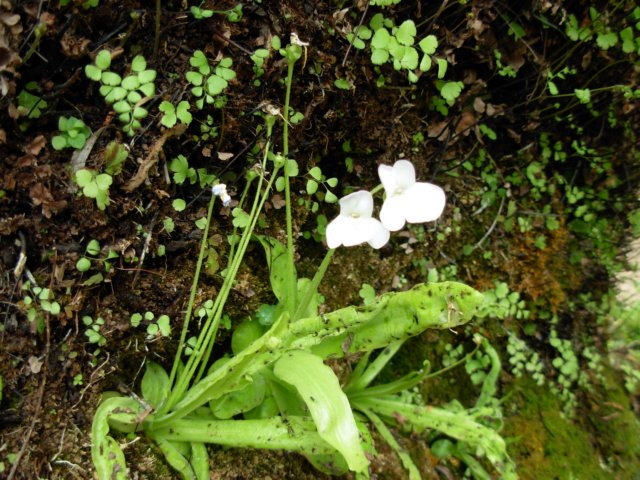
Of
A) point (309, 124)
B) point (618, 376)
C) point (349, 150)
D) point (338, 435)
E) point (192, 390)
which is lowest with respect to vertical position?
point (618, 376)

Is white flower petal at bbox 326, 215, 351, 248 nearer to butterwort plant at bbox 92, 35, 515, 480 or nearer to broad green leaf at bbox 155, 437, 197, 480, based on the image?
butterwort plant at bbox 92, 35, 515, 480

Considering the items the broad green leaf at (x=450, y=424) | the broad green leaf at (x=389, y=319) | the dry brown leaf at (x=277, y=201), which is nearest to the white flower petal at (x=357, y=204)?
the broad green leaf at (x=389, y=319)

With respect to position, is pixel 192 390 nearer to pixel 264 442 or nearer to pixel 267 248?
pixel 264 442

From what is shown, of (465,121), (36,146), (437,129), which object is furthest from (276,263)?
(465,121)

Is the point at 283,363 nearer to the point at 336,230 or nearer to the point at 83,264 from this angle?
the point at 336,230

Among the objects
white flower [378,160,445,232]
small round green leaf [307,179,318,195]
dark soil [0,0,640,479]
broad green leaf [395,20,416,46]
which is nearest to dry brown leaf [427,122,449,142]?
dark soil [0,0,640,479]

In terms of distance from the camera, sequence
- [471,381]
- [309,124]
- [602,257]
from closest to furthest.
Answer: [309,124] < [471,381] < [602,257]

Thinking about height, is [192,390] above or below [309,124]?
below

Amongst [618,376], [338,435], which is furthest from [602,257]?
[338,435]
